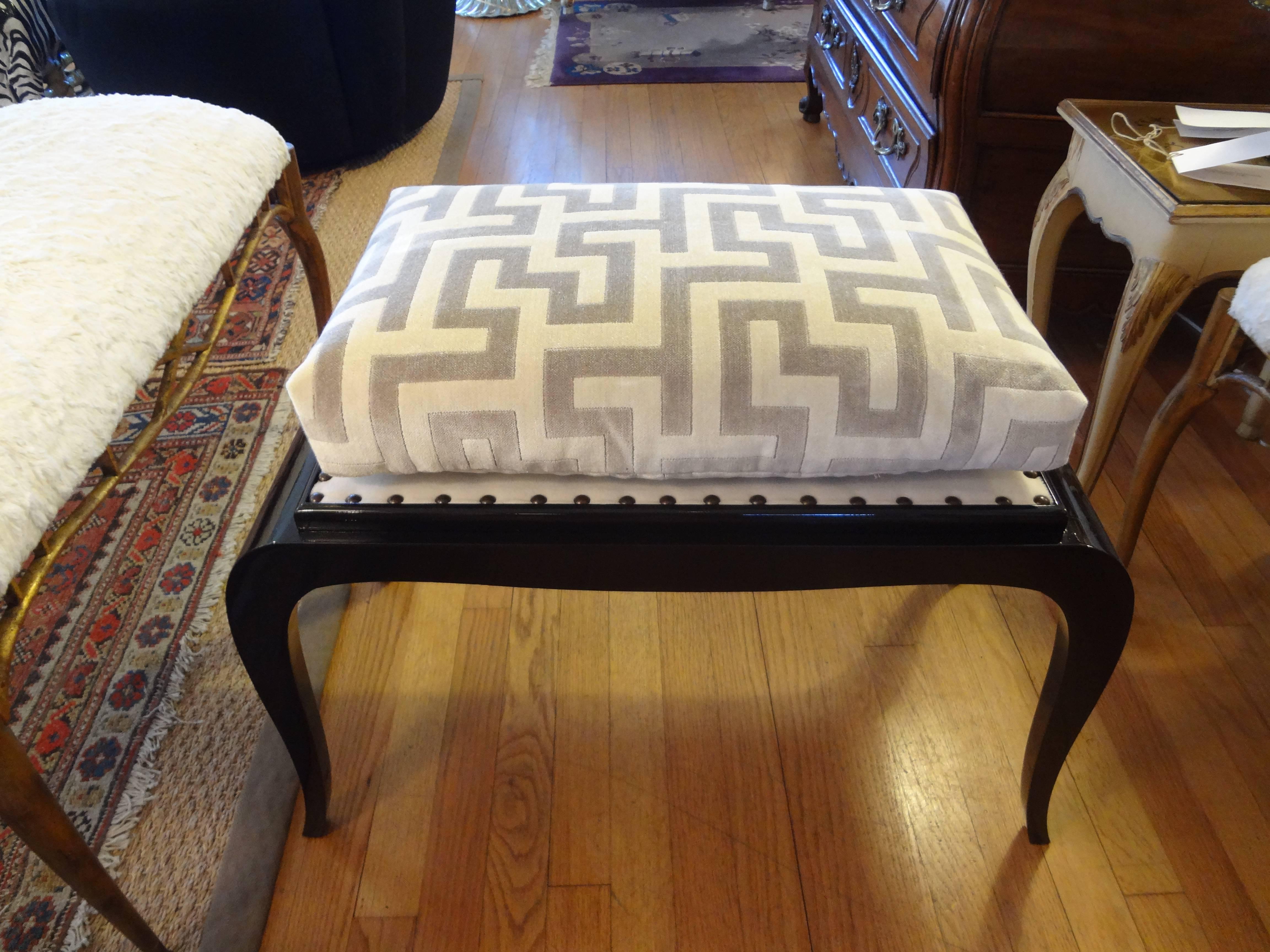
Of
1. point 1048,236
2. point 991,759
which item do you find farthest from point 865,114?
point 991,759

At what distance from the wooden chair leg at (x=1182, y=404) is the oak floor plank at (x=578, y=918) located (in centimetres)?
70

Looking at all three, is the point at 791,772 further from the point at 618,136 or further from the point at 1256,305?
the point at 618,136

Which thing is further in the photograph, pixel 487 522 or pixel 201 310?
pixel 201 310

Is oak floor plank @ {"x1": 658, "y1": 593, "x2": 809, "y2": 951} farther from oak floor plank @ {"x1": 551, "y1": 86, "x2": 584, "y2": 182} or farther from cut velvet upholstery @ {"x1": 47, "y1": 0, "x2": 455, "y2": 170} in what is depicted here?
cut velvet upholstery @ {"x1": 47, "y1": 0, "x2": 455, "y2": 170}

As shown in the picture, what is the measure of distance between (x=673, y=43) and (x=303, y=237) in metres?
2.05

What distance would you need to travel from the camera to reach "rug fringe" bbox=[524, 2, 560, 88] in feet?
8.05

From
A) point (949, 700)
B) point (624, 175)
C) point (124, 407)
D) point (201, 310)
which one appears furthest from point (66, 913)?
point (624, 175)

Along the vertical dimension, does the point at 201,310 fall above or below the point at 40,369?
below

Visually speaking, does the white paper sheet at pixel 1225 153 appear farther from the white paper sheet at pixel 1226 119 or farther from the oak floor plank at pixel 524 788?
the oak floor plank at pixel 524 788

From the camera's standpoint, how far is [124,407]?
0.59 metres

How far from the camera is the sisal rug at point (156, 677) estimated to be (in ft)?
2.40

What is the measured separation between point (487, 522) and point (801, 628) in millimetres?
489

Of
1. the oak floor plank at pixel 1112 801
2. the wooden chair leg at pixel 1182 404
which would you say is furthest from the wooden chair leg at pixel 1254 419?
the oak floor plank at pixel 1112 801

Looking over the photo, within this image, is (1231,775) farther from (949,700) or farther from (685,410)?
(685,410)
